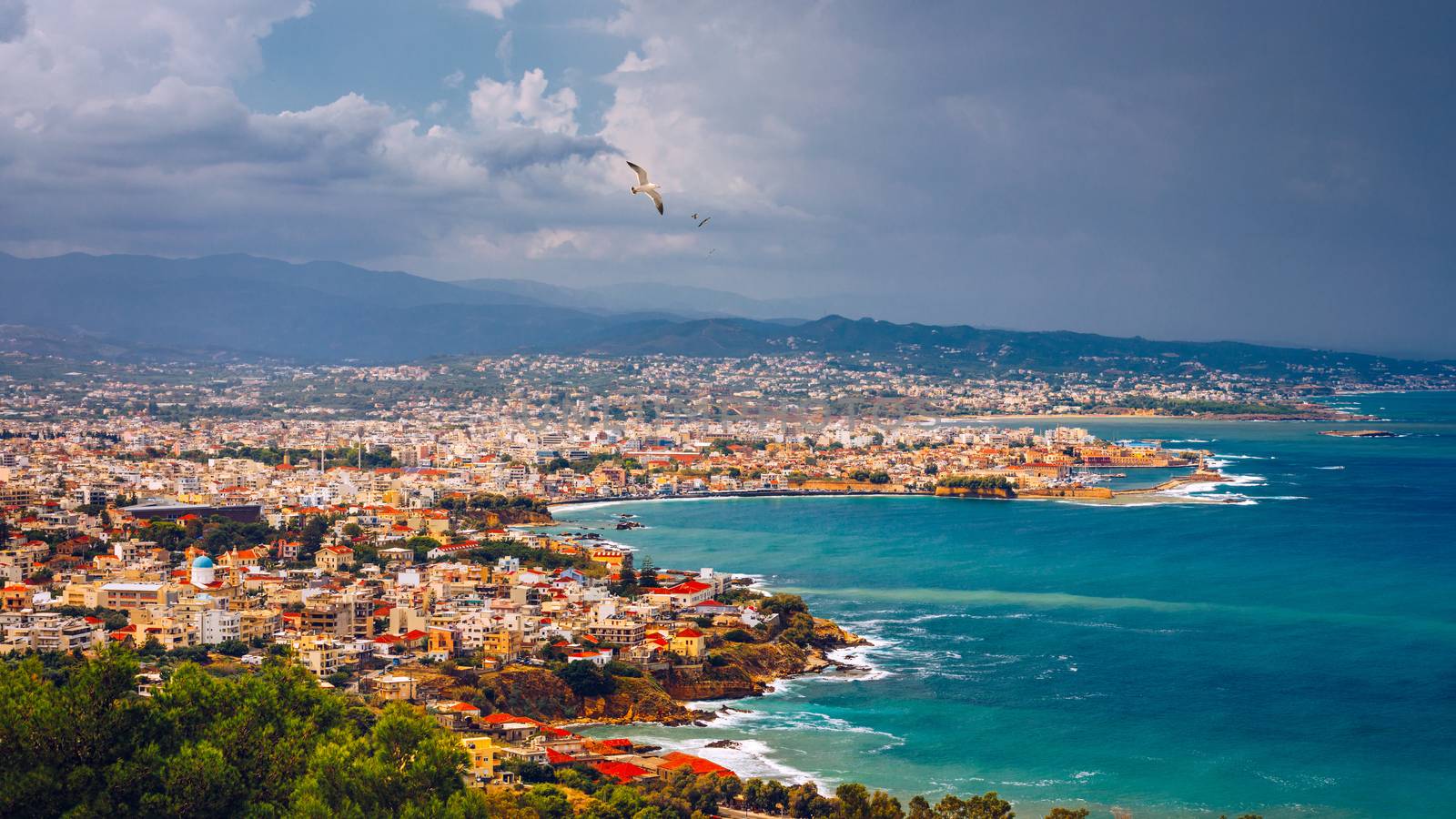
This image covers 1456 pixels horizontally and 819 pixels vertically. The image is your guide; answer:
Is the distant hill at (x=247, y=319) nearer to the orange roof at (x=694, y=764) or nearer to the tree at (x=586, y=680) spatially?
the tree at (x=586, y=680)

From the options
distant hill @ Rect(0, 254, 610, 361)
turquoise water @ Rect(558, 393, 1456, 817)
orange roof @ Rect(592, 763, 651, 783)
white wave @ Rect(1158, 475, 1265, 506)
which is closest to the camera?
orange roof @ Rect(592, 763, 651, 783)

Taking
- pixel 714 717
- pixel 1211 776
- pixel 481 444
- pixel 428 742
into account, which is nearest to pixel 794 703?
pixel 714 717

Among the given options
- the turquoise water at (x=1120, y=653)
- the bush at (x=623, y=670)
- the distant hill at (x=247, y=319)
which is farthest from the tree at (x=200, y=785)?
the distant hill at (x=247, y=319)

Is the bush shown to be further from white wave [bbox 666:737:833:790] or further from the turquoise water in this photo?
white wave [bbox 666:737:833:790]

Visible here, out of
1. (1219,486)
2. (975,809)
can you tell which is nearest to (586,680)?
(975,809)

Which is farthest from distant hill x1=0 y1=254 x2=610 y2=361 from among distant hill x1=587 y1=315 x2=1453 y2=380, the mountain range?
distant hill x1=587 y1=315 x2=1453 y2=380

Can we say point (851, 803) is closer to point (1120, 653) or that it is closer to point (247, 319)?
point (1120, 653)
